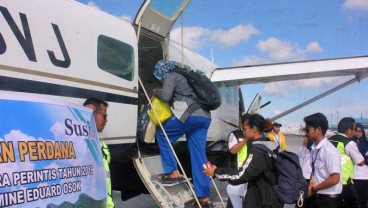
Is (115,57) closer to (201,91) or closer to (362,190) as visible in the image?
(201,91)

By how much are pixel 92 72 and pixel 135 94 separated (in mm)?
846

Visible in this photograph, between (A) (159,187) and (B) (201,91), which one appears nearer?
(A) (159,187)

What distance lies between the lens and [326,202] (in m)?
4.18

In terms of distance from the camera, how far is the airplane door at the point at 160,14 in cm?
530

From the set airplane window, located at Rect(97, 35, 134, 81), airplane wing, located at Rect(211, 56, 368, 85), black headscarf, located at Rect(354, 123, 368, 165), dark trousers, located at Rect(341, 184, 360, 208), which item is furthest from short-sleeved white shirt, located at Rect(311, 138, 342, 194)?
airplane wing, located at Rect(211, 56, 368, 85)

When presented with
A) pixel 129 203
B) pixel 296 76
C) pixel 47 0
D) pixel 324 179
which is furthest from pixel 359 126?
pixel 47 0

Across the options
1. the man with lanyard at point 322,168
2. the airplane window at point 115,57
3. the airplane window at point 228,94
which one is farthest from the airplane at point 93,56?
the man with lanyard at point 322,168

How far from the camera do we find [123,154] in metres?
4.99

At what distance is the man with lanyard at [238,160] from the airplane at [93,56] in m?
1.25

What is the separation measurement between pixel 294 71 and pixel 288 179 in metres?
4.85

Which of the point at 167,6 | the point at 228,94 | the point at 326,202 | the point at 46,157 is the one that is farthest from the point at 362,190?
the point at 46,157

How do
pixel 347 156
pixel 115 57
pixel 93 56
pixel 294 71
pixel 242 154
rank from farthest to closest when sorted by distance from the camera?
pixel 294 71 → pixel 347 156 → pixel 242 154 → pixel 115 57 → pixel 93 56

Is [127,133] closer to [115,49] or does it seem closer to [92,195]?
[115,49]

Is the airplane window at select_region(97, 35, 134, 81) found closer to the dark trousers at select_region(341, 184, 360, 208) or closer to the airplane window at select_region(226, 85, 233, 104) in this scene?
the dark trousers at select_region(341, 184, 360, 208)
